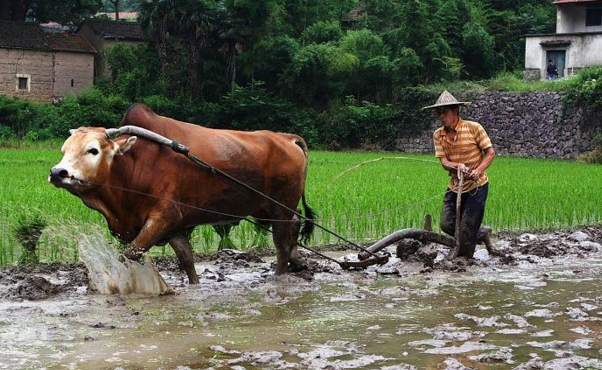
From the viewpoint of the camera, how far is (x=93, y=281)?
7043 millimetres

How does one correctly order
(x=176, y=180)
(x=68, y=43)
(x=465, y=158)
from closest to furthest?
(x=176, y=180), (x=465, y=158), (x=68, y=43)

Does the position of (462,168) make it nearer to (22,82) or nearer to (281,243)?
(281,243)

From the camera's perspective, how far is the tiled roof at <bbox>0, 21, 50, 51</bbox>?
39.2m

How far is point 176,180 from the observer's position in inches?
284

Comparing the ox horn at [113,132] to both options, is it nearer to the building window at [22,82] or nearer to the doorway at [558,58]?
the doorway at [558,58]

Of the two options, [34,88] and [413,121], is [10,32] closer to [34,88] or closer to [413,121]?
[34,88]

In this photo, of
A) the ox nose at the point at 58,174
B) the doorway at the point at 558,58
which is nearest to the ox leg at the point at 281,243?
the ox nose at the point at 58,174

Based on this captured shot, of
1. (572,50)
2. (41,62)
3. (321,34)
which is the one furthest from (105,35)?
(572,50)

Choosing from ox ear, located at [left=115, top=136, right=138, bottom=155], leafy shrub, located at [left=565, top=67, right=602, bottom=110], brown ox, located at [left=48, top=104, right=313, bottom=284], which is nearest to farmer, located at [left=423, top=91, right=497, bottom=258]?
brown ox, located at [left=48, top=104, right=313, bottom=284]

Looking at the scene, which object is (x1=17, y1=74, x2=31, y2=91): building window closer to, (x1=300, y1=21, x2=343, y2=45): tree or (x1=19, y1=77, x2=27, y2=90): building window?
(x1=19, y1=77, x2=27, y2=90): building window

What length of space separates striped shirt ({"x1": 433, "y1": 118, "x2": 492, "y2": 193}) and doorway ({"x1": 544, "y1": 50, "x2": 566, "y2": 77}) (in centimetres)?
2903

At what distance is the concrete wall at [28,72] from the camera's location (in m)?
39.4

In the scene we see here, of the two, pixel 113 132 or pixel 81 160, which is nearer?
pixel 81 160

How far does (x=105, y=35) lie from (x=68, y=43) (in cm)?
187
